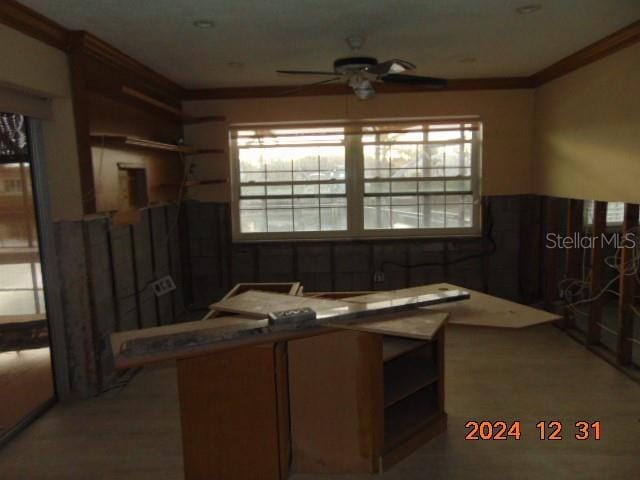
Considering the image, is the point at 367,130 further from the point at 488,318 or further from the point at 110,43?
the point at 488,318

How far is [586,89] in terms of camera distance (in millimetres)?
4277

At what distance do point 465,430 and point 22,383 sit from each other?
3038 mm

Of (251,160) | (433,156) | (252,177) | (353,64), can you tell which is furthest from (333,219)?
(353,64)

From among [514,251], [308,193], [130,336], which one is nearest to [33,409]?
[130,336]

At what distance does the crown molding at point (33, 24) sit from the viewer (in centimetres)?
270

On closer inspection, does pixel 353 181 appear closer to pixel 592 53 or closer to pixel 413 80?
pixel 413 80

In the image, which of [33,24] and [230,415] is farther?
[33,24]

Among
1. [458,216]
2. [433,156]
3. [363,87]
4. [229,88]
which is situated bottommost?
[458,216]

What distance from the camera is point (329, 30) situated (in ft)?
11.1

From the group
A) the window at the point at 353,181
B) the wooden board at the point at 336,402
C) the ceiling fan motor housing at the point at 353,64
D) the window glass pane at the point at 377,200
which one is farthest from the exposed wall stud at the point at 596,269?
the wooden board at the point at 336,402

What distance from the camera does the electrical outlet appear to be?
4.62 metres

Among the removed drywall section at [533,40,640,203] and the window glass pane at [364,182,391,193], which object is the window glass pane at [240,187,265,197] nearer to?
the window glass pane at [364,182,391,193]

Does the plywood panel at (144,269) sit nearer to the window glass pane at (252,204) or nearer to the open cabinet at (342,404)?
the window glass pane at (252,204)

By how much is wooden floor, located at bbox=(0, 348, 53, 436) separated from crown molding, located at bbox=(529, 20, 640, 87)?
190 inches
